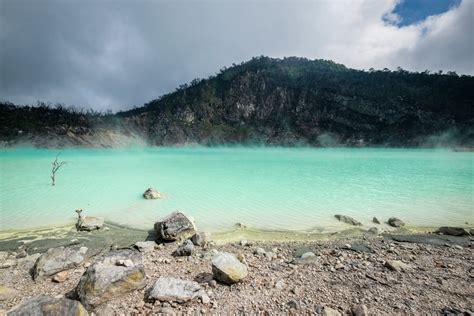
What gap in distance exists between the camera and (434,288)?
139 inches

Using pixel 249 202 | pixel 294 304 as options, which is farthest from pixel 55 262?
pixel 249 202

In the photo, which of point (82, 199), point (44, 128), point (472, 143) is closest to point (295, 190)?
point (82, 199)

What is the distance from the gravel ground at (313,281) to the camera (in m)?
3.13

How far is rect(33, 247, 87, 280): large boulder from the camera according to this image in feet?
13.5

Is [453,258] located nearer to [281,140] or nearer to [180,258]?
[180,258]

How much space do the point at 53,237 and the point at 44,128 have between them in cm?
6716

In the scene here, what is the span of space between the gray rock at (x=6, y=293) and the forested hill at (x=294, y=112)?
6521 centimetres

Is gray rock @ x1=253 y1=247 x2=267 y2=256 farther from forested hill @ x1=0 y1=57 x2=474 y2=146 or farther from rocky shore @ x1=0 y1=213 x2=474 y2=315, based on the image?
forested hill @ x1=0 y1=57 x2=474 y2=146

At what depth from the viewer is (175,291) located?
129 inches

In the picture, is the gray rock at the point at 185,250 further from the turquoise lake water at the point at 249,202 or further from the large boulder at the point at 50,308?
the large boulder at the point at 50,308

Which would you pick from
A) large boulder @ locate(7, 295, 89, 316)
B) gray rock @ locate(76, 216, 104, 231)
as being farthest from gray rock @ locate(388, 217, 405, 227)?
gray rock @ locate(76, 216, 104, 231)

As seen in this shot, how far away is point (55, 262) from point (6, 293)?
2.47 feet

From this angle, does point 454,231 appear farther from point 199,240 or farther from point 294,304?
point 199,240

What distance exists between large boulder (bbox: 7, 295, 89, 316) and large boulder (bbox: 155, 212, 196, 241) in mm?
2836
